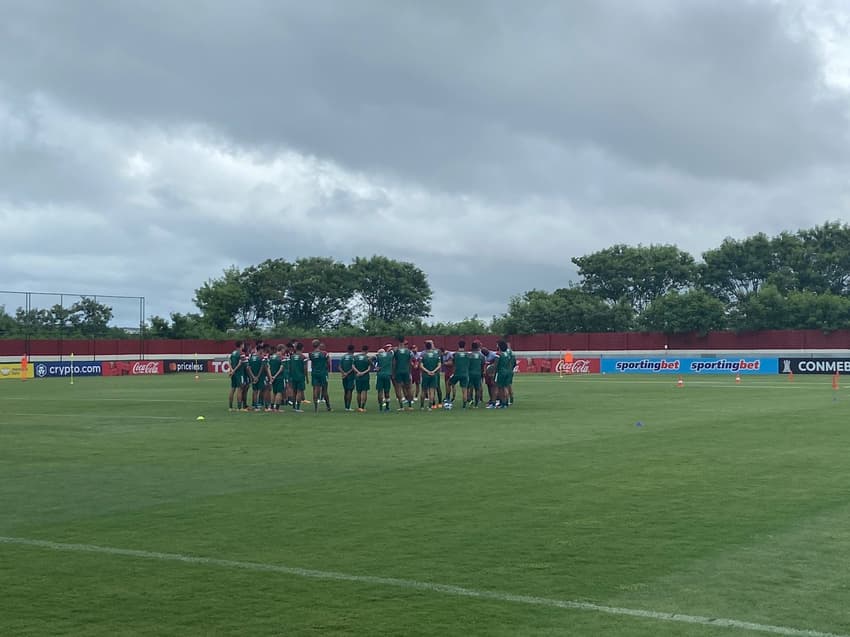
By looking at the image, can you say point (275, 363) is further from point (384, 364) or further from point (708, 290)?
point (708, 290)

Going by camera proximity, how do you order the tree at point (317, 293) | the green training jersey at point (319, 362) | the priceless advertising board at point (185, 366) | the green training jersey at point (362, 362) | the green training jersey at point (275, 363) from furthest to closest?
the tree at point (317, 293) → the priceless advertising board at point (185, 366) → the green training jersey at point (275, 363) → the green training jersey at point (319, 362) → the green training jersey at point (362, 362)

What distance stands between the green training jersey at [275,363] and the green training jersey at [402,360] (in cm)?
331

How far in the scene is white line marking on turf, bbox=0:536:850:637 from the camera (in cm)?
630

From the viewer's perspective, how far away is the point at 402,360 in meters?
27.7

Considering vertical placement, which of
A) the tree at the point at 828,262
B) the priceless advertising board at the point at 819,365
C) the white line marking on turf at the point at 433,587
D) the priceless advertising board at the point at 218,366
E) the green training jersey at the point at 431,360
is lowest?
the white line marking on turf at the point at 433,587

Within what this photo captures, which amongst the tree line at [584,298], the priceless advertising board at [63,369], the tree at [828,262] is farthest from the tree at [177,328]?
the tree at [828,262]

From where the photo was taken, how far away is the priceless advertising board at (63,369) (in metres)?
65.5

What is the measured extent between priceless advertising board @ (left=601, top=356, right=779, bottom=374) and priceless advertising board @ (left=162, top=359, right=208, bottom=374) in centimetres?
3120

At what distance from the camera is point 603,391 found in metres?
37.1

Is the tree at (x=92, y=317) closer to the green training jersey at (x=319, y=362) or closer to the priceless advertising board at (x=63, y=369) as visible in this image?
the priceless advertising board at (x=63, y=369)

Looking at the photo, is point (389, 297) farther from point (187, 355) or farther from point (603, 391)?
point (603, 391)

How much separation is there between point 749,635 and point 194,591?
3.85 meters

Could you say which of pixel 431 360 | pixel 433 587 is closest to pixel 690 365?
pixel 431 360

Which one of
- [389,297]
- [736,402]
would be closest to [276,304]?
[389,297]
